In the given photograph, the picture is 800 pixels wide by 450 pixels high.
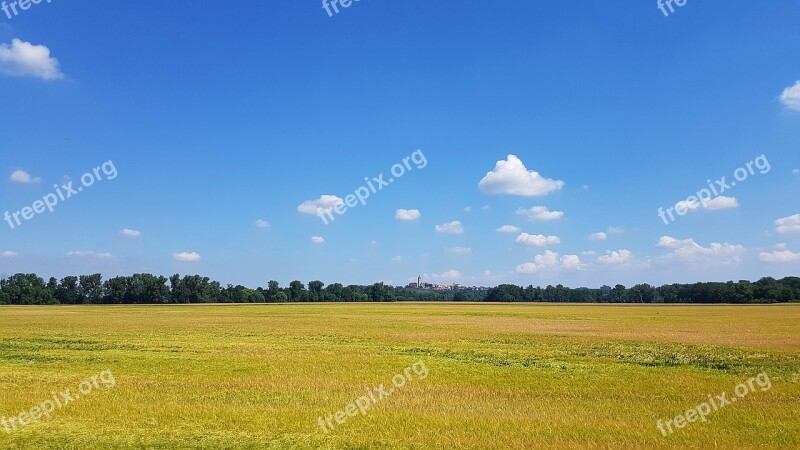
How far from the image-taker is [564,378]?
22312 mm

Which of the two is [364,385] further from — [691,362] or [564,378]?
[691,362]

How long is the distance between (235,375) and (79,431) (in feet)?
30.0

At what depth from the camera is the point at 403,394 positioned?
19156 millimetres

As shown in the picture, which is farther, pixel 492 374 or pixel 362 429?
Answer: pixel 492 374

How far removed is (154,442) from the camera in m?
13.1

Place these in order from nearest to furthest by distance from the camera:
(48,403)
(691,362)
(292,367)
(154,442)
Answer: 1. (154,442)
2. (48,403)
3. (292,367)
4. (691,362)

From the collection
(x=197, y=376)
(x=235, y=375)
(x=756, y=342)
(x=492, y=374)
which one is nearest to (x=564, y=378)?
(x=492, y=374)

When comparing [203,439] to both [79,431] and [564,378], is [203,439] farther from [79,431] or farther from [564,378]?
[564,378]

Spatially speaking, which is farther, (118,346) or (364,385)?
(118,346)

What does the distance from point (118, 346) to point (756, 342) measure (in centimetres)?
4206

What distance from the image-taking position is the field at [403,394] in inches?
536

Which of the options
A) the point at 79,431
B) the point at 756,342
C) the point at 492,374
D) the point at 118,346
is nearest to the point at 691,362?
the point at 492,374

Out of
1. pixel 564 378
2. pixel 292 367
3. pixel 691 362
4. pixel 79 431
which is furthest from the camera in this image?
pixel 691 362

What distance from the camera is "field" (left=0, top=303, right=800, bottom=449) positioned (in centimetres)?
1362
